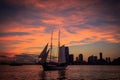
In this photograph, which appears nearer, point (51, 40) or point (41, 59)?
point (41, 59)

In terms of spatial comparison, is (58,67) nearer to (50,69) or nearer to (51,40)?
A: (50,69)

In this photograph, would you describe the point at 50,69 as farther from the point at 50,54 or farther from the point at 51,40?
the point at 51,40

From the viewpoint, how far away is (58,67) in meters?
121

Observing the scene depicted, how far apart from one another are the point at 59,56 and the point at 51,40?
440 inches

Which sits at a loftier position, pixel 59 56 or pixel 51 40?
pixel 51 40

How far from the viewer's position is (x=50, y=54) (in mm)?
119938

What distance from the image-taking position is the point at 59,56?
4715 inches

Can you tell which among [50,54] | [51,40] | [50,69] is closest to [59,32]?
[51,40]

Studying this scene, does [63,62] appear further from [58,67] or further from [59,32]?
[59,32]

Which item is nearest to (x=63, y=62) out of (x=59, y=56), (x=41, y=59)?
(x=59, y=56)

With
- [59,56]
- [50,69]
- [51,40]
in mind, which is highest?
[51,40]

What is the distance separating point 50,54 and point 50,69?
362 inches

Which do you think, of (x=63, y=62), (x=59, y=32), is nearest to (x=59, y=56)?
(x=63, y=62)

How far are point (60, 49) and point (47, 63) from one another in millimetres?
12866
